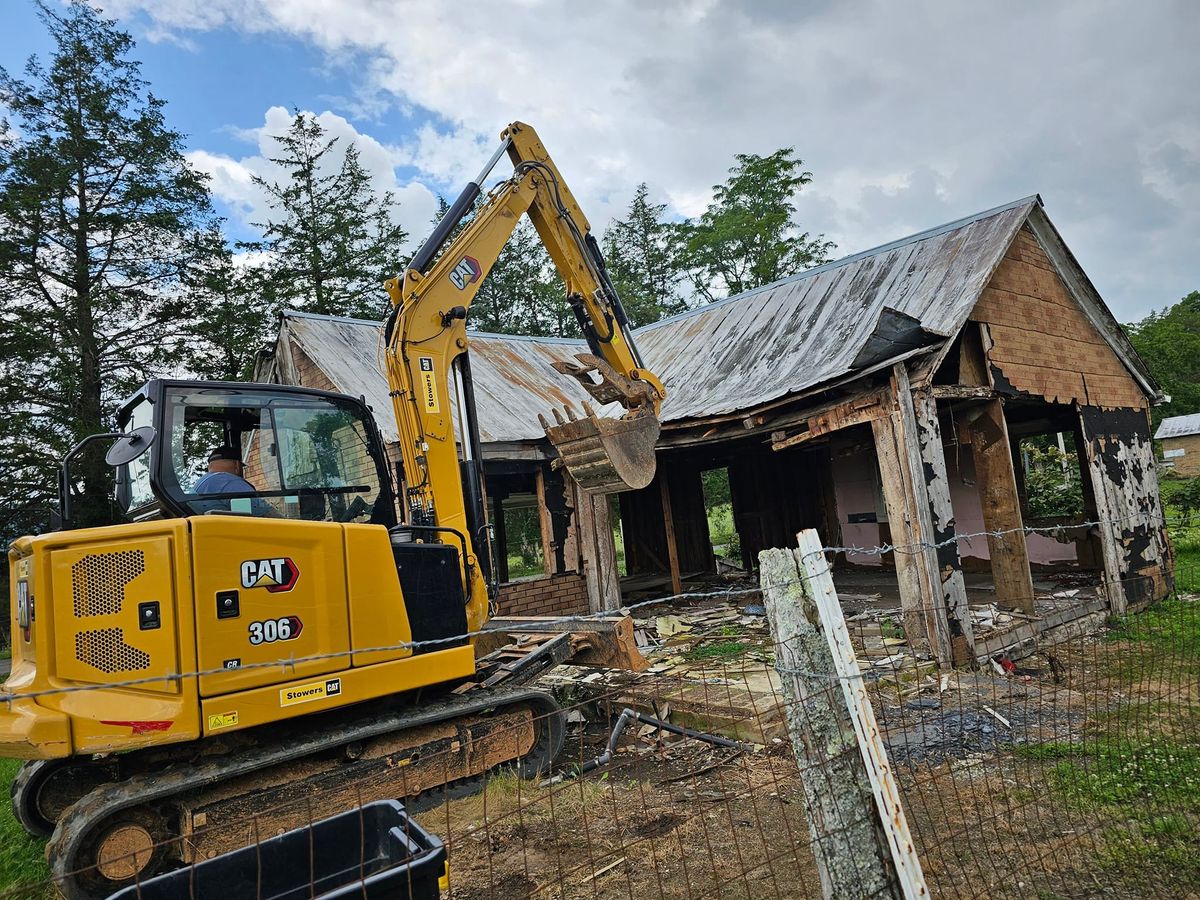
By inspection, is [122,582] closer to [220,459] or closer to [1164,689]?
[220,459]

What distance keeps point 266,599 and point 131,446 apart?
1.16 metres

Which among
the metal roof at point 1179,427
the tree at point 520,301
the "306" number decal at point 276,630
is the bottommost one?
the "306" number decal at point 276,630

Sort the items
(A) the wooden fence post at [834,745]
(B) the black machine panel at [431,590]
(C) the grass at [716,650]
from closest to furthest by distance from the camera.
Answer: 1. (A) the wooden fence post at [834,745]
2. (B) the black machine panel at [431,590]
3. (C) the grass at [716,650]

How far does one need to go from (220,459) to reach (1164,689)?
8.09m

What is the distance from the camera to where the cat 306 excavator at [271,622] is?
4312 millimetres

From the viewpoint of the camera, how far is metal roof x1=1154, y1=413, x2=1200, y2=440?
129 feet

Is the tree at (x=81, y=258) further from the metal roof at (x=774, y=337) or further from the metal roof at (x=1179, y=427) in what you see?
the metal roof at (x=1179, y=427)

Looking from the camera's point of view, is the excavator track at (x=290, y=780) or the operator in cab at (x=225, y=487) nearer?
the excavator track at (x=290, y=780)

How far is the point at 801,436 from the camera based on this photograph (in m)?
9.08

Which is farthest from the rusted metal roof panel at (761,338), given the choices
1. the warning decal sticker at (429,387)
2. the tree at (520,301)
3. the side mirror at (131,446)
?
the tree at (520,301)

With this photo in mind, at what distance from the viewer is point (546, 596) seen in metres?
11.5

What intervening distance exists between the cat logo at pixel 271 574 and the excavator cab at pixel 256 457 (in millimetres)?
456

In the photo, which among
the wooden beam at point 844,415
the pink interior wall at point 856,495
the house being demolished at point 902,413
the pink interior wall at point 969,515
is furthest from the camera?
the pink interior wall at point 856,495

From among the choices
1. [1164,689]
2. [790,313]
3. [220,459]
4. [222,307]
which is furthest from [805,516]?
[222,307]
